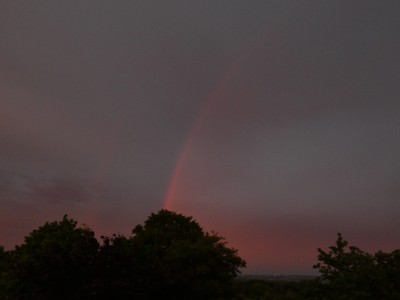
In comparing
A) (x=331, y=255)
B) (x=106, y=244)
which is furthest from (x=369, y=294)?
(x=106, y=244)

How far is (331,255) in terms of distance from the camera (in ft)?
Result: 66.0

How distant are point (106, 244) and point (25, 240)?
1700 centimetres

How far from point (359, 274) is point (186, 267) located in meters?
22.0

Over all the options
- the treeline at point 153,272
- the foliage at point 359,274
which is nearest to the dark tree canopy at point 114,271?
the treeline at point 153,272

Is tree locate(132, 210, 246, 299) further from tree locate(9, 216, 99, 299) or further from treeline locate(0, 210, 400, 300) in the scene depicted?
tree locate(9, 216, 99, 299)

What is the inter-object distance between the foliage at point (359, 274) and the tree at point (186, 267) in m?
12.8

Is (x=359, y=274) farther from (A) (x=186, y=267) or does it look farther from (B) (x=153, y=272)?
(A) (x=186, y=267)

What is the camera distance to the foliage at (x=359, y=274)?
18141 mm

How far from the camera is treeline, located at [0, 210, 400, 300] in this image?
18922mm

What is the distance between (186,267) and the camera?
125 feet

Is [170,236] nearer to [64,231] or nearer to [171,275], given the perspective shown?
[64,231]

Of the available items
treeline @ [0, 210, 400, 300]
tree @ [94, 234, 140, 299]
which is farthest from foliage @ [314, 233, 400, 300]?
tree @ [94, 234, 140, 299]

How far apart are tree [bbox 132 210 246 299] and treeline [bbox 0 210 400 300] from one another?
0.06 m

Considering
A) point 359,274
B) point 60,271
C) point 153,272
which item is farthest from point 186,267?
point 359,274
